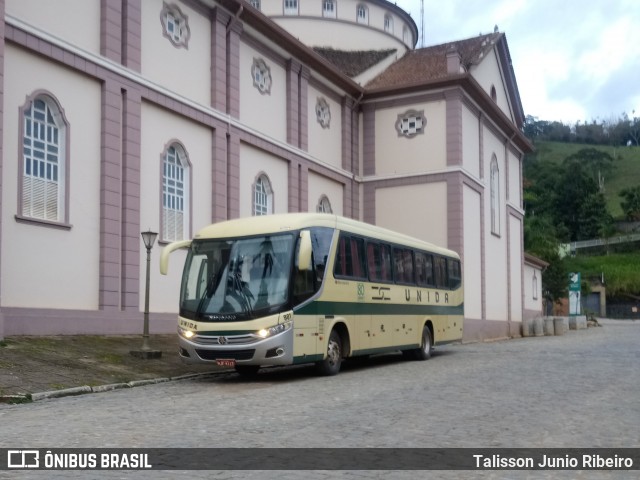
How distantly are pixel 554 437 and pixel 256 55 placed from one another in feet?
68.6

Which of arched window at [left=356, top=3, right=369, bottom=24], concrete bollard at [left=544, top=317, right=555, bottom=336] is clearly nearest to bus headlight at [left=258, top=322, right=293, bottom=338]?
arched window at [left=356, top=3, right=369, bottom=24]

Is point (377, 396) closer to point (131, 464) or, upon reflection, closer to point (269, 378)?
point (269, 378)

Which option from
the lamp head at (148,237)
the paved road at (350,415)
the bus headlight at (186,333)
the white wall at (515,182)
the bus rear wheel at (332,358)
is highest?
the white wall at (515,182)

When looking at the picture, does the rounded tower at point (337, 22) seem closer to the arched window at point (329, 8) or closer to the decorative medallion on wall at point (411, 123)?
the arched window at point (329, 8)

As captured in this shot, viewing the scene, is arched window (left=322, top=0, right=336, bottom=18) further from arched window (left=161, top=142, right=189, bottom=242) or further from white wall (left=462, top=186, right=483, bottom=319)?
arched window (left=161, top=142, right=189, bottom=242)

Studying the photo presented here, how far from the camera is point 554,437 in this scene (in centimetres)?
884

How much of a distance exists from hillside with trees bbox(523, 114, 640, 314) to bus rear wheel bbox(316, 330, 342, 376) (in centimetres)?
4657

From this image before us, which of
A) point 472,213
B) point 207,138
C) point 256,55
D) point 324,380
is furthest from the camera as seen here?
point 472,213

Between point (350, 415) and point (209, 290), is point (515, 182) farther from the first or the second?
point (350, 415)

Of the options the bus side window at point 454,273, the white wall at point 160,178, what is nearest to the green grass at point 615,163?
the bus side window at point 454,273

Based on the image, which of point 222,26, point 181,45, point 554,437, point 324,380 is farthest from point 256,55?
point 554,437

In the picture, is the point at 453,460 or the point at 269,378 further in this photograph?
the point at 269,378

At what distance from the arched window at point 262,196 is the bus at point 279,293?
923 centimetres

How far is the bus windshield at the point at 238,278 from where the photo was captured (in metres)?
14.8
